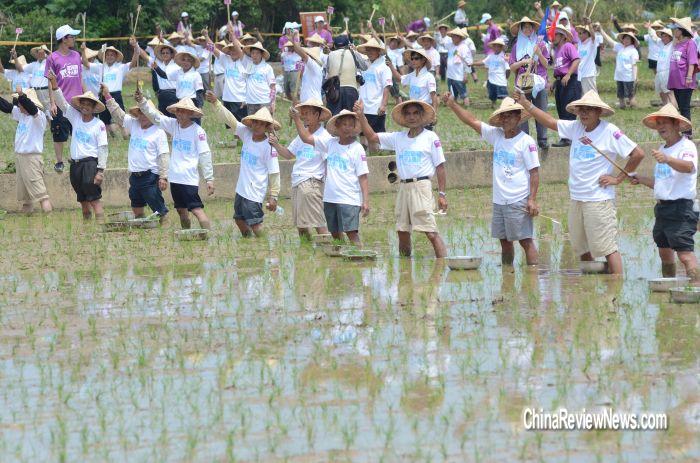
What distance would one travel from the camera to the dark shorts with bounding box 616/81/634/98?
25.0 m

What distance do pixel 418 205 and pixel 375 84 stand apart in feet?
20.8

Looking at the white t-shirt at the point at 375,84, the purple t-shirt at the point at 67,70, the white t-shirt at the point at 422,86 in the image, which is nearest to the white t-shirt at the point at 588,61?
the white t-shirt at the point at 422,86

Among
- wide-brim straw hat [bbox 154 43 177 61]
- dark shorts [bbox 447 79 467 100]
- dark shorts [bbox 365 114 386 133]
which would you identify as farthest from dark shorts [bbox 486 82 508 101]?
wide-brim straw hat [bbox 154 43 177 61]

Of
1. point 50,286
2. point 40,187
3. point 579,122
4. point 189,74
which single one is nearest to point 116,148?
point 189,74

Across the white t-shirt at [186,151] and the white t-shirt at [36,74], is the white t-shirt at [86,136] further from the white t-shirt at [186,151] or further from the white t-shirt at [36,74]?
the white t-shirt at [36,74]

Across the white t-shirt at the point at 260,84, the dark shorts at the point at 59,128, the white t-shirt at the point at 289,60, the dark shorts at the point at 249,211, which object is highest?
the white t-shirt at the point at 289,60

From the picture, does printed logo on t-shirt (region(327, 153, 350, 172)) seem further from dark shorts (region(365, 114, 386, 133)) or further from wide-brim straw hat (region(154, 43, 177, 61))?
wide-brim straw hat (region(154, 43, 177, 61))

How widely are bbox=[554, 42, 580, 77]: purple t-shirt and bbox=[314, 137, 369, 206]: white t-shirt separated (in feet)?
23.2

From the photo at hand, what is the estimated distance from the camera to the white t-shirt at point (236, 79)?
1994 cm

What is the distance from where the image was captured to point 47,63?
739 inches

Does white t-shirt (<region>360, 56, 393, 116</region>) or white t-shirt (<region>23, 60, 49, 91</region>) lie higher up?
white t-shirt (<region>23, 60, 49, 91</region>)

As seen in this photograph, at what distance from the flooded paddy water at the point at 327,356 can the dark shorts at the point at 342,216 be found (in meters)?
0.50

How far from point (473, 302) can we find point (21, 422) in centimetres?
408

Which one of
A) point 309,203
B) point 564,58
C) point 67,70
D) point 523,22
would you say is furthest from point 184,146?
point 564,58
